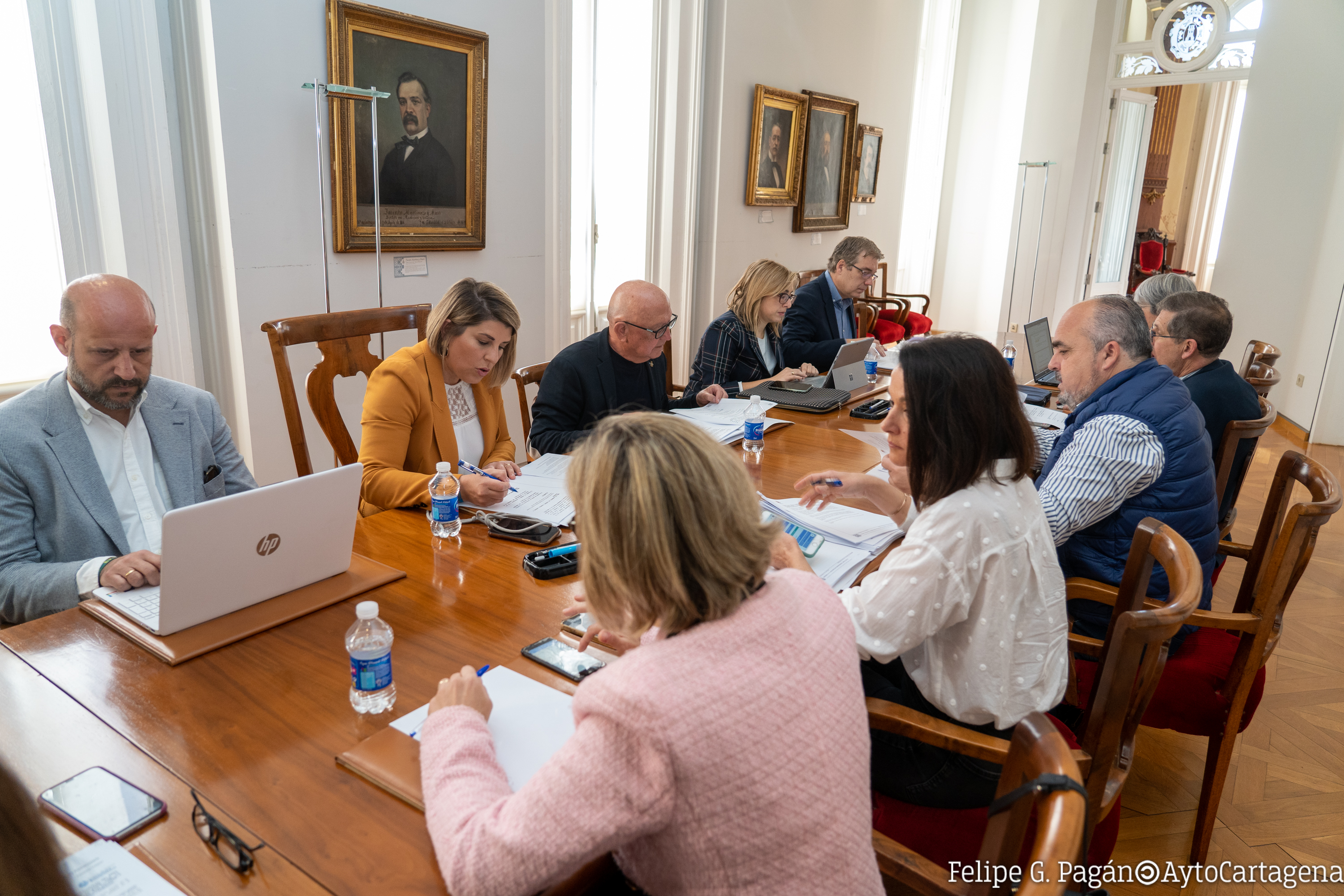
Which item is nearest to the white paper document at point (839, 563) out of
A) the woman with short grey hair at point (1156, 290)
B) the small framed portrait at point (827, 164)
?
the woman with short grey hair at point (1156, 290)

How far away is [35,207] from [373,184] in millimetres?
1178

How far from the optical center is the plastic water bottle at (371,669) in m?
1.17

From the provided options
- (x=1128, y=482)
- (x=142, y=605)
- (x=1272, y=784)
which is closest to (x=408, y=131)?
(x=142, y=605)

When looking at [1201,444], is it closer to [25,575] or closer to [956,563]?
[956,563]

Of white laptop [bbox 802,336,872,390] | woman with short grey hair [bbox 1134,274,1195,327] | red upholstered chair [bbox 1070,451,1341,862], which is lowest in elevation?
red upholstered chair [bbox 1070,451,1341,862]

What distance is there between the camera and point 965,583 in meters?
1.37

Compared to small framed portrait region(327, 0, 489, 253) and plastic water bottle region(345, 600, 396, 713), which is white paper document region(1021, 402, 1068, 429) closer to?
plastic water bottle region(345, 600, 396, 713)

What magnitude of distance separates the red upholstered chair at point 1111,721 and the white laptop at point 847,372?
74.9 inches

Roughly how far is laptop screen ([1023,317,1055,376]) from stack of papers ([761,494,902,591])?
7.29 ft

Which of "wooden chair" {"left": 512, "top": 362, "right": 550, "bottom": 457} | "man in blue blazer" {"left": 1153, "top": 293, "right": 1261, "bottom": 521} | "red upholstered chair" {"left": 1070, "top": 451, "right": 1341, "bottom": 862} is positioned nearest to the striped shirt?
"red upholstered chair" {"left": 1070, "top": 451, "right": 1341, "bottom": 862}

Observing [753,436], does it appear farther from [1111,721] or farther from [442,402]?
[1111,721]

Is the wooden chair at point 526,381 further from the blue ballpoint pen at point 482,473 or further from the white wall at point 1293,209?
the white wall at point 1293,209

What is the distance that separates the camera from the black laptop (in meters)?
3.87

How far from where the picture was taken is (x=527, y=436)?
2770 millimetres
